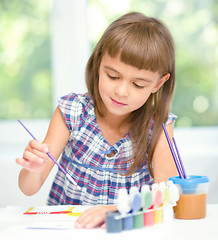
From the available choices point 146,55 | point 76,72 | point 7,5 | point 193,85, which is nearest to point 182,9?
point 193,85

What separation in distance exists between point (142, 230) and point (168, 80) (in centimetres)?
59

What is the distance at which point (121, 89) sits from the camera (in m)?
1.07

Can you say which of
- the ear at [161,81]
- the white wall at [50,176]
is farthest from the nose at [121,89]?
the white wall at [50,176]

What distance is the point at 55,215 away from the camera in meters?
0.91

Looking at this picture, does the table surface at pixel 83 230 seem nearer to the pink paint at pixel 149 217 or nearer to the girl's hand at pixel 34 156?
the pink paint at pixel 149 217

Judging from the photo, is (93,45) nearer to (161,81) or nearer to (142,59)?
(161,81)

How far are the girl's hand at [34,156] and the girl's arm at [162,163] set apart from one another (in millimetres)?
376

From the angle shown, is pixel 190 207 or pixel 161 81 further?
pixel 161 81

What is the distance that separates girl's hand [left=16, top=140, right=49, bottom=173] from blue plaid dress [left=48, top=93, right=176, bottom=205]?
36 cm

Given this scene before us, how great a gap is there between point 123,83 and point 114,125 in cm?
30

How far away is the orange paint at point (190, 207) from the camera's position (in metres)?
0.86

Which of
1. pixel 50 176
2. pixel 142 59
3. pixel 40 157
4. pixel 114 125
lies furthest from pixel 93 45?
pixel 40 157

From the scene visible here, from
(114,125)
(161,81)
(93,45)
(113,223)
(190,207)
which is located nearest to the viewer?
(113,223)

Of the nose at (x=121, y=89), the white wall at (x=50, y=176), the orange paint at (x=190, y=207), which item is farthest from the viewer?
the white wall at (x=50, y=176)
